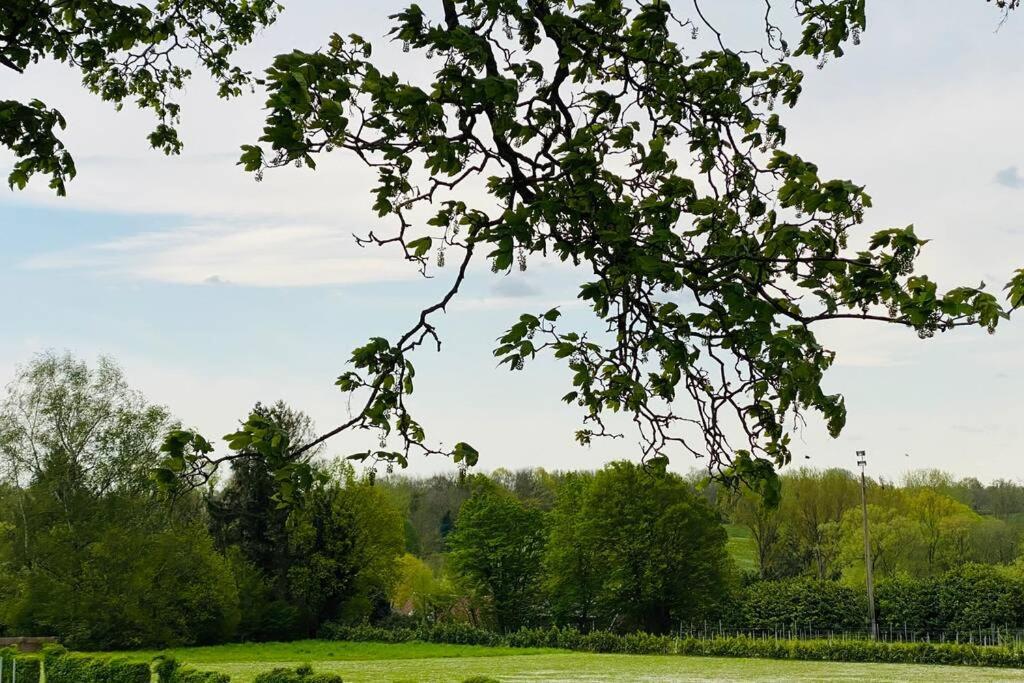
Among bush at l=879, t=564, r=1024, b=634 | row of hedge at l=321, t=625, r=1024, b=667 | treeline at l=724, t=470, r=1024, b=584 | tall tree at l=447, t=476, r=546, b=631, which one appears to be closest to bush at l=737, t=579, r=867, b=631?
bush at l=879, t=564, r=1024, b=634

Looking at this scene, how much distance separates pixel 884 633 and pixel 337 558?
26.7 meters

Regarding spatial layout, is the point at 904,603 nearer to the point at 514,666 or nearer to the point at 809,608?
the point at 809,608

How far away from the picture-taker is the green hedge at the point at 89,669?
2455 cm

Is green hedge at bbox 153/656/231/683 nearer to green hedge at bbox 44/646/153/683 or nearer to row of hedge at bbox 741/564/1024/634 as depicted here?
green hedge at bbox 44/646/153/683

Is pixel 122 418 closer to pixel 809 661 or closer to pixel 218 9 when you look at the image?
pixel 809 661

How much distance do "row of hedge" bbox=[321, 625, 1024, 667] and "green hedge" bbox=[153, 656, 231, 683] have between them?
1053 inches

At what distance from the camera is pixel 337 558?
180 feet

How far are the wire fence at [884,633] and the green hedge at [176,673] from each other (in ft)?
94.8

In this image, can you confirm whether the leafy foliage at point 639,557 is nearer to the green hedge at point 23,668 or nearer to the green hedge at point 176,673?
the green hedge at point 23,668

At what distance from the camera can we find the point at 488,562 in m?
55.6

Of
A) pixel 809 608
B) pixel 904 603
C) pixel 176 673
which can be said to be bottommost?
pixel 176 673

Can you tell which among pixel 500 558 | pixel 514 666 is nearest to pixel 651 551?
pixel 500 558

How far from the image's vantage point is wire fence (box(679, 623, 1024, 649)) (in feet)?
149

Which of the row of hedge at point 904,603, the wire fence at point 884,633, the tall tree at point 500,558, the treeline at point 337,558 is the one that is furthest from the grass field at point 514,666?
the row of hedge at point 904,603
